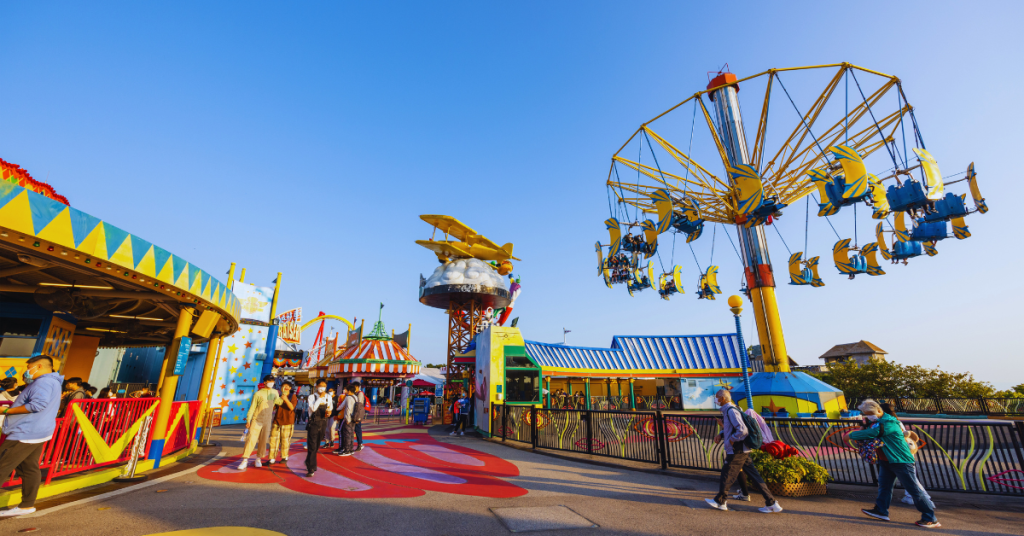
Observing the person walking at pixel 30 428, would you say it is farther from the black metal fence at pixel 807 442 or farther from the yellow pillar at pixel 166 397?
the black metal fence at pixel 807 442

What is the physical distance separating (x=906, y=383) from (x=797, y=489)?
29621mm

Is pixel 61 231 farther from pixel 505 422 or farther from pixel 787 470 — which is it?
pixel 505 422

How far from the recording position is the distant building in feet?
191

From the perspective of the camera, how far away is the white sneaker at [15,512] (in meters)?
4.63

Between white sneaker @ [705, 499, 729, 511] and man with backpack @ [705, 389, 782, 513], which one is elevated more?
man with backpack @ [705, 389, 782, 513]

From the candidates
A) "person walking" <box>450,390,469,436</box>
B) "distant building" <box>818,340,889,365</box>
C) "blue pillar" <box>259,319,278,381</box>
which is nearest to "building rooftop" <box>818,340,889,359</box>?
"distant building" <box>818,340,889,365</box>

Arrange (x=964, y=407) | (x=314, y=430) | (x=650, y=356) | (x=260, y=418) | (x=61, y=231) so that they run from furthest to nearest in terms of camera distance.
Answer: (x=650, y=356) < (x=964, y=407) < (x=260, y=418) < (x=314, y=430) < (x=61, y=231)

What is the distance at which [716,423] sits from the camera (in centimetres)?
849

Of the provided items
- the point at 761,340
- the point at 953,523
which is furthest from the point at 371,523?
the point at 761,340

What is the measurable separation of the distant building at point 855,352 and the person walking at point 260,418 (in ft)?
216

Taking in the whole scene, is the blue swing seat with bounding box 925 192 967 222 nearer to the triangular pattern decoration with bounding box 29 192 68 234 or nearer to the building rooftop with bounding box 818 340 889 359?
the triangular pattern decoration with bounding box 29 192 68 234

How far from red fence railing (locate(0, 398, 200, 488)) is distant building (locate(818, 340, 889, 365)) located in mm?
67938

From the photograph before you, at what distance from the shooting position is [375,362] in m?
27.5

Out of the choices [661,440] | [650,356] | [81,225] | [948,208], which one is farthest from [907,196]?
[650,356]
